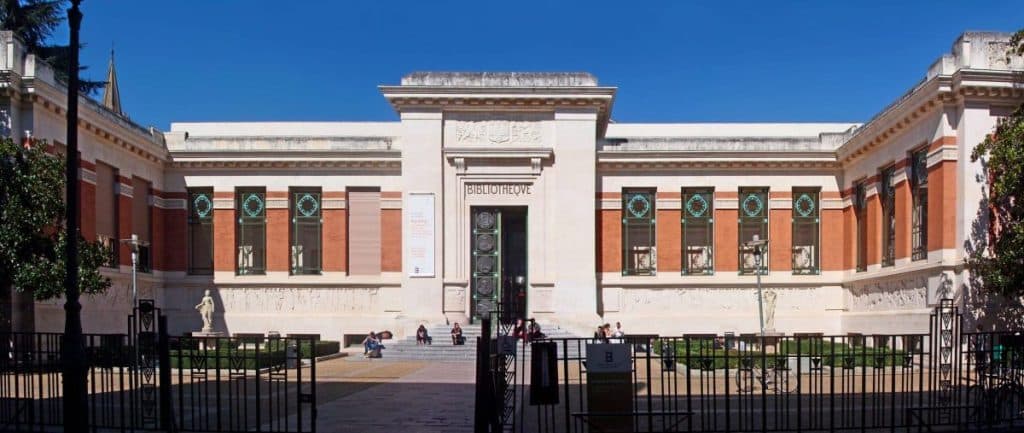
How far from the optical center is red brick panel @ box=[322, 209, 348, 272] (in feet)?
116

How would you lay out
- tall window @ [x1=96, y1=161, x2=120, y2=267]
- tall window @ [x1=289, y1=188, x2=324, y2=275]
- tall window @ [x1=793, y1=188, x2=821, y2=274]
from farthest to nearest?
tall window @ [x1=289, y1=188, x2=324, y2=275] < tall window @ [x1=793, y1=188, x2=821, y2=274] < tall window @ [x1=96, y1=161, x2=120, y2=267]

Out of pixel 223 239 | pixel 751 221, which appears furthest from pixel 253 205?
pixel 751 221

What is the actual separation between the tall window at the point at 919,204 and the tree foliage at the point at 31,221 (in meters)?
22.8

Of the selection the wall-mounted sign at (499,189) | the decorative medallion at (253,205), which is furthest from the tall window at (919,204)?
the decorative medallion at (253,205)

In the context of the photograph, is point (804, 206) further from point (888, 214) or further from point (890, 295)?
point (890, 295)

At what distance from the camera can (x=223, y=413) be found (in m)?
15.4

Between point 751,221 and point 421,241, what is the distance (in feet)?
41.1

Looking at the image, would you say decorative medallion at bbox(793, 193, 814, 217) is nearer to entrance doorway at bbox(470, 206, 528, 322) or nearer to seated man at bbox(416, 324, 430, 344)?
entrance doorway at bbox(470, 206, 528, 322)

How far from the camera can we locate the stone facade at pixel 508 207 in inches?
1287

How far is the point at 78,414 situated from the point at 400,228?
23.7 meters

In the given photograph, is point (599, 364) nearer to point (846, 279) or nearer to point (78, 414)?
point (78, 414)

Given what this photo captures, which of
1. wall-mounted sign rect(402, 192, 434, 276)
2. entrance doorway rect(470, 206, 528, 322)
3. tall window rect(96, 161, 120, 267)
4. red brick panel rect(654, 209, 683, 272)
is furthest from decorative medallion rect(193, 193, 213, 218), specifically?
red brick panel rect(654, 209, 683, 272)

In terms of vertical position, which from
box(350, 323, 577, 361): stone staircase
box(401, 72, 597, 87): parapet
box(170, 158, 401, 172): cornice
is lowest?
box(350, 323, 577, 361): stone staircase

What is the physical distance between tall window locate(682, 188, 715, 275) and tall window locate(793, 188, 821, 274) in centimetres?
316
